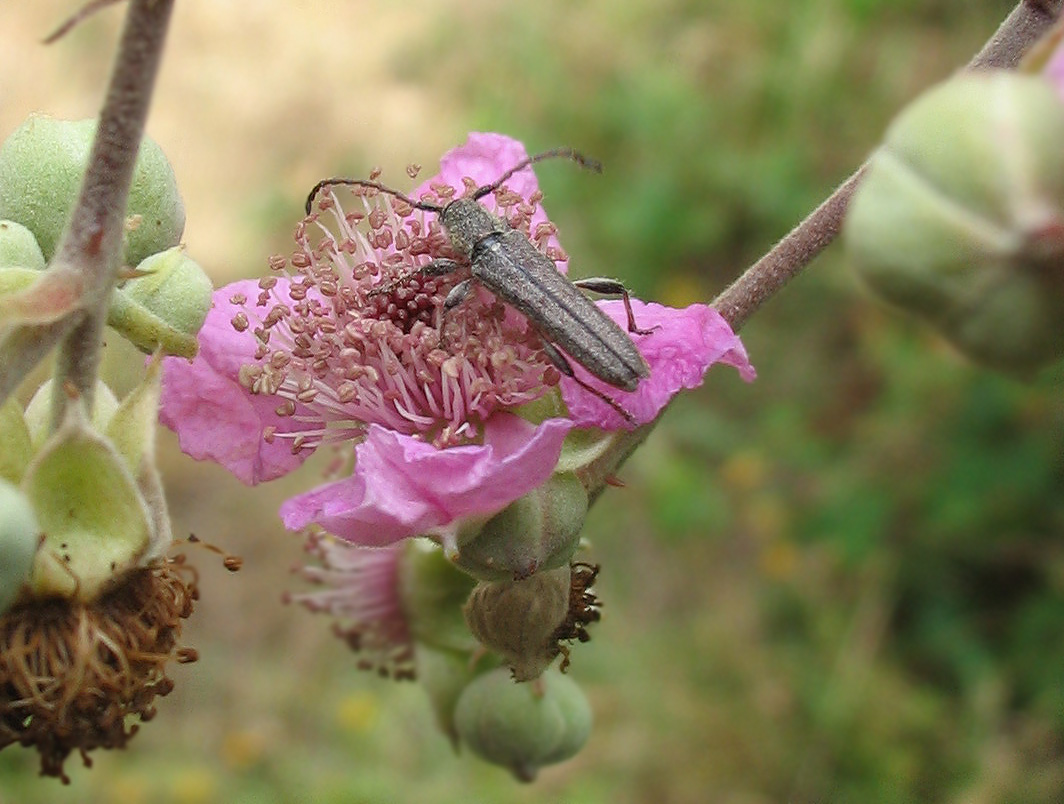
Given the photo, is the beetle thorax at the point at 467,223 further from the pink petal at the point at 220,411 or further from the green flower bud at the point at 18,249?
the green flower bud at the point at 18,249

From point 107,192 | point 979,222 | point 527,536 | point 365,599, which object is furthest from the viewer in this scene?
point 365,599

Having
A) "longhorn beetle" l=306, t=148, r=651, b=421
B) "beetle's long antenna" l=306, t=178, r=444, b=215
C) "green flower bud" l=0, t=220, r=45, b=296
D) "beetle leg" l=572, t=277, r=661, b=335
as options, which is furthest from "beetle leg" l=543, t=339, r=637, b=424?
"green flower bud" l=0, t=220, r=45, b=296

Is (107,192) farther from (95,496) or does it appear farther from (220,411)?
(220,411)

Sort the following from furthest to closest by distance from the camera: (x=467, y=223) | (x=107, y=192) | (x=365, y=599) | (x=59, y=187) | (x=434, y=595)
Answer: (x=365, y=599), (x=434, y=595), (x=467, y=223), (x=59, y=187), (x=107, y=192)

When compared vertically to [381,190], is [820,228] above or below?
above

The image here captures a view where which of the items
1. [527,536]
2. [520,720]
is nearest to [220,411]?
[527,536]

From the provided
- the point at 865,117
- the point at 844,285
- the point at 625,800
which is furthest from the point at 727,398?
the point at 625,800
